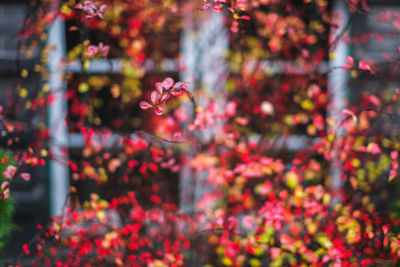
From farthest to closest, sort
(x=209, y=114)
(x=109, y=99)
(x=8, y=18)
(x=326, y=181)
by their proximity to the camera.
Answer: (x=109, y=99) → (x=8, y=18) → (x=326, y=181) → (x=209, y=114)

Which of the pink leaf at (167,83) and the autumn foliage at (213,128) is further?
the autumn foliage at (213,128)

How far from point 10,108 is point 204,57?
180 centimetres

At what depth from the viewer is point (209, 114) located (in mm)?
2676

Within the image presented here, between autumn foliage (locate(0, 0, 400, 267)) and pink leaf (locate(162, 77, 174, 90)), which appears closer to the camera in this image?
pink leaf (locate(162, 77, 174, 90))

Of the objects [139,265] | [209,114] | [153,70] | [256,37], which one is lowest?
[139,265]

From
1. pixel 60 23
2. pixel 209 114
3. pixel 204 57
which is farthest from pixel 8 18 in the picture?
pixel 209 114

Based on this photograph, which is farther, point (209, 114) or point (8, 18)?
point (8, 18)

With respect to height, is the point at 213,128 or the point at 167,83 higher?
the point at 167,83

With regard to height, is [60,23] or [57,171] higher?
[60,23]

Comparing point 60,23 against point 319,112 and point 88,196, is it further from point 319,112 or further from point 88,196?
point 319,112

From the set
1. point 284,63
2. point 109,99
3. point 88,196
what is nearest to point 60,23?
point 109,99

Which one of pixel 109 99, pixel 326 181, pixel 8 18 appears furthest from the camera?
pixel 109 99

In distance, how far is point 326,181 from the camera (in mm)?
3328

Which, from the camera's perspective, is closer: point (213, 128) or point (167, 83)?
point (167, 83)
